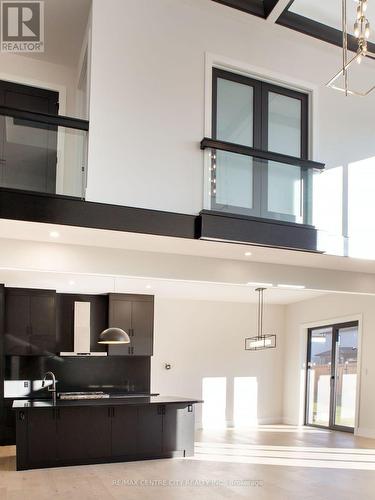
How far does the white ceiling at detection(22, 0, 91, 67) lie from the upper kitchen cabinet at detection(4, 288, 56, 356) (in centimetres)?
410

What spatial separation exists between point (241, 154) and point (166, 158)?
93 cm

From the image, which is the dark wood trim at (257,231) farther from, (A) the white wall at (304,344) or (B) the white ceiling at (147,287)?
(A) the white wall at (304,344)

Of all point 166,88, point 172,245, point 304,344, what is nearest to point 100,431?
point 172,245

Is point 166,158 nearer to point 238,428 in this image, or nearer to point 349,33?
point 349,33

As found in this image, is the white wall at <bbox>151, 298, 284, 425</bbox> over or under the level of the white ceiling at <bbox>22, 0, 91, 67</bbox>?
under

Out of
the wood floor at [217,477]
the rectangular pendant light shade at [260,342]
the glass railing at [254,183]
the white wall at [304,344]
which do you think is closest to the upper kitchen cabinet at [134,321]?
the rectangular pendant light shade at [260,342]

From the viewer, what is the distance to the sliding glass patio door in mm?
10680

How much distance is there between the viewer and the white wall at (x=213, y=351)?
38.3 ft

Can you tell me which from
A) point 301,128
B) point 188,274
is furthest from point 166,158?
point 301,128

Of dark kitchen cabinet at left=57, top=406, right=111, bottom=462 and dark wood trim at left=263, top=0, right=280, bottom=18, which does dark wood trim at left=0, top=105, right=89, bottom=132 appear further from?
dark kitchen cabinet at left=57, top=406, right=111, bottom=462

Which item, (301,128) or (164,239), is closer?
(164,239)

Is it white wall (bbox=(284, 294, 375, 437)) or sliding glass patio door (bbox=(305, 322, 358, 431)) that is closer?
white wall (bbox=(284, 294, 375, 437))

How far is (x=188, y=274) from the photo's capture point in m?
7.23

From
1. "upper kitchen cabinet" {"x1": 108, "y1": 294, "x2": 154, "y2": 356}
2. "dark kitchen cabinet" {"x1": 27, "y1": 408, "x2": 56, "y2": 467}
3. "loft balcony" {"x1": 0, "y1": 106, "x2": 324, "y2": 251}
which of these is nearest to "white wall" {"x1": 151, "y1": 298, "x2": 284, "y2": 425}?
"upper kitchen cabinet" {"x1": 108, "y1": 294, "x2": 154, "y2": 356}
